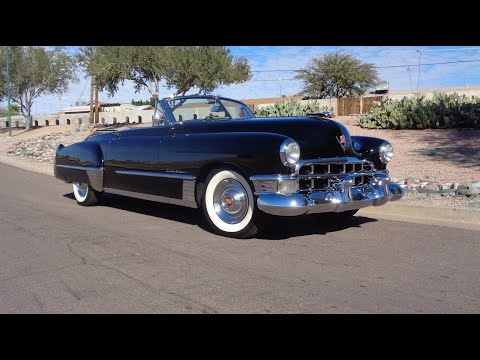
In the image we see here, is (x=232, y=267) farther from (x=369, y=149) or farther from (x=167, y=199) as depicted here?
(x=369, y=149)

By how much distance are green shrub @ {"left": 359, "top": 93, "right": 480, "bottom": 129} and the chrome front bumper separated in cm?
1104

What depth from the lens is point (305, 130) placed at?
590cm

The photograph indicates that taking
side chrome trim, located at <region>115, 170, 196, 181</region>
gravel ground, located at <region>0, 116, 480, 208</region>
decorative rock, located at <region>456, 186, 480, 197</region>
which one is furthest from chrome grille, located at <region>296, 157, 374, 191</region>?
decorative rock, located at <region>456, 186, 480, 197</region>

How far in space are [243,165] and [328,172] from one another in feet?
3.07

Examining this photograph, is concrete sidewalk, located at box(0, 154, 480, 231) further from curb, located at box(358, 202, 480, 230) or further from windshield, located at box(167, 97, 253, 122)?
windshield, located at box(167, 97, 253, 122)

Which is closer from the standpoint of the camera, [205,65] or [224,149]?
[224,149]

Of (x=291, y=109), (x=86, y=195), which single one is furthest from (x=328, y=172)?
(x=291, y=109)

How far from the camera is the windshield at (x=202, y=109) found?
712 centimetres

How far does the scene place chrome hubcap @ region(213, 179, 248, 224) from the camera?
5773 mm

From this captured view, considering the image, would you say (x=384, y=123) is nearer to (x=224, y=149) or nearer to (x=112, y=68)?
(x=224, y=149)
